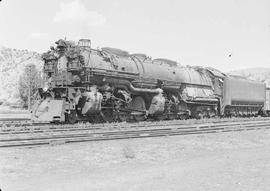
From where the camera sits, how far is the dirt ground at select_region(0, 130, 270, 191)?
7273 mm

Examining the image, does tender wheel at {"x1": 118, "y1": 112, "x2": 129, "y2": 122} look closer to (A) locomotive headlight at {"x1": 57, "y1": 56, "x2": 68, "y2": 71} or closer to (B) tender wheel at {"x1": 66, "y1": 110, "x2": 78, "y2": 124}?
(B) tender wheel at {"x1": 66, "y1": 110, "x2": 78, "y2": 124}

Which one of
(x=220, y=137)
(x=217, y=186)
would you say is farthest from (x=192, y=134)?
(x=217, y=186)

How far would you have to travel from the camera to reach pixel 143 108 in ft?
75.4

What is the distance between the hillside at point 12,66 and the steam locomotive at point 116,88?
44.6 m

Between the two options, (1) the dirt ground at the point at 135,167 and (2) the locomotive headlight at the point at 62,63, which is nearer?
(1) the dirt ground at the point at 135,167

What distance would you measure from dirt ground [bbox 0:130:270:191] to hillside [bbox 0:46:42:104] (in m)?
56.6

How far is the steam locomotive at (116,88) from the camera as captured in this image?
19.2 meters

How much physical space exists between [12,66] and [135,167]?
81.4 meters

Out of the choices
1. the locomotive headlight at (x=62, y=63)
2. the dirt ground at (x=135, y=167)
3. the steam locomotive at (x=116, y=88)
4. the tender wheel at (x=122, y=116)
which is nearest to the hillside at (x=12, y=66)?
the steam locomotive at (x=116, y=88)

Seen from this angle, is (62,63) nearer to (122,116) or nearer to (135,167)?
(122,116)

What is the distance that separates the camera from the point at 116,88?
21.4m

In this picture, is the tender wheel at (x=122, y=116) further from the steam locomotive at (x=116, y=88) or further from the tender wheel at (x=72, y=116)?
the tender wheel at (x=72, y=116)

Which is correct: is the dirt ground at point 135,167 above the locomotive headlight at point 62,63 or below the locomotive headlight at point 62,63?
below

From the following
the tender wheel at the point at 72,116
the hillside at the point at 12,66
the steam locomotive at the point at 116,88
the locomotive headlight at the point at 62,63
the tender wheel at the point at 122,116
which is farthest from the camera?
the hillside at the point at 12,66
